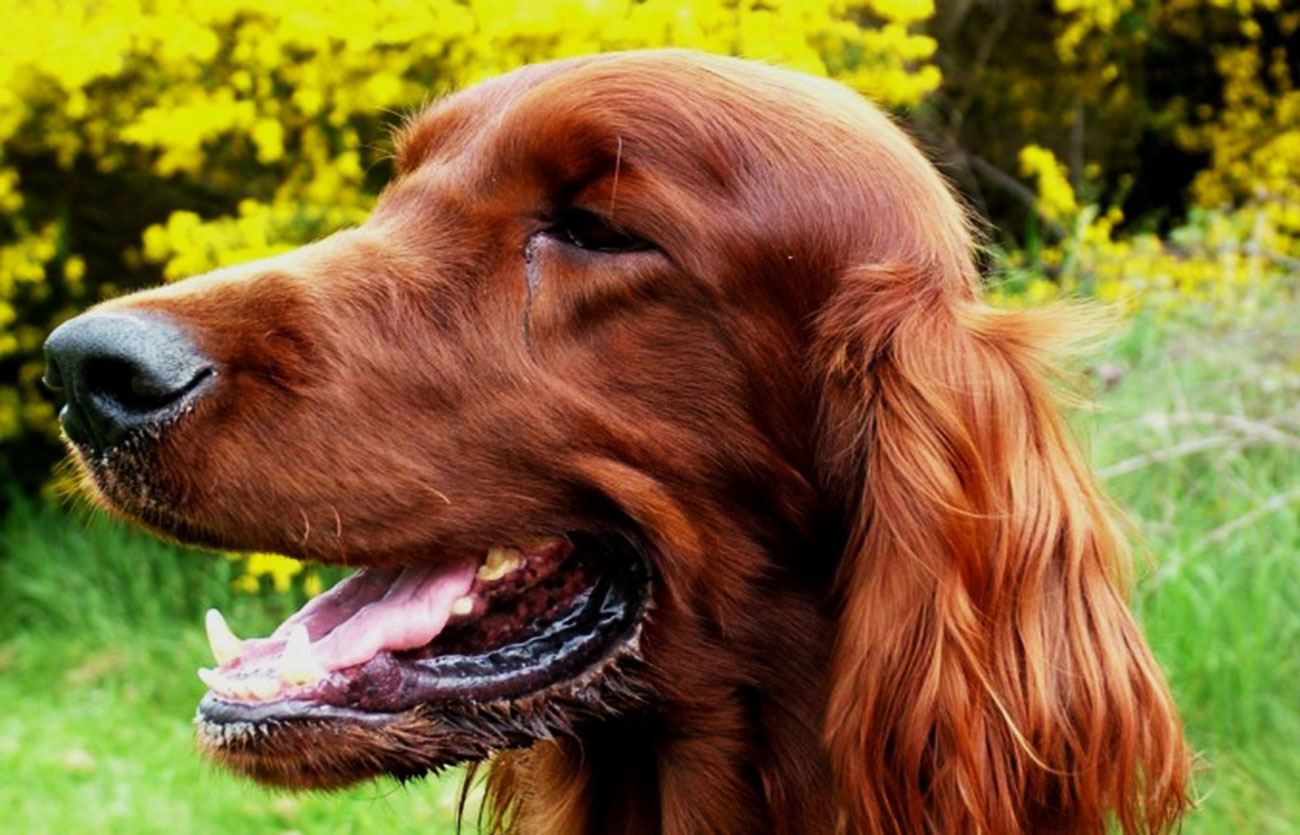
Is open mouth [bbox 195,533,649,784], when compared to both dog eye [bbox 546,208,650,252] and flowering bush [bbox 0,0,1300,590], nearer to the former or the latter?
dog eye [bbox 546,208,650,252]

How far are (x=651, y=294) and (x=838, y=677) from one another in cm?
62

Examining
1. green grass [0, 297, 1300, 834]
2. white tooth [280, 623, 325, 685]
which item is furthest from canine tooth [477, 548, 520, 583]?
green grass [0, 297, 1300, 834]

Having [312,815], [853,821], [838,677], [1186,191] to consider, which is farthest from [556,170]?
[1186,191]

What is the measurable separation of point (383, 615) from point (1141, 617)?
101 inches

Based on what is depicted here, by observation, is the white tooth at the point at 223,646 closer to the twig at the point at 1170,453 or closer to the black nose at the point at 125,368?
the black nose at the point at 125,368

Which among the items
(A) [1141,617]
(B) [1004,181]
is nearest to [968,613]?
(A) [1141,617]

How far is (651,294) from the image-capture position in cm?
230

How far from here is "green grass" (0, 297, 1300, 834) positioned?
4059mm

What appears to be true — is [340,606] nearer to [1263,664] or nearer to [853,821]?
[853,821]

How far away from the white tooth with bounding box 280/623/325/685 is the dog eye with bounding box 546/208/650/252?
2.30 feet

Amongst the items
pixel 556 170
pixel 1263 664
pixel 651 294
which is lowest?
pixel 1263 664

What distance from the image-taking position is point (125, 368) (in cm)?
209

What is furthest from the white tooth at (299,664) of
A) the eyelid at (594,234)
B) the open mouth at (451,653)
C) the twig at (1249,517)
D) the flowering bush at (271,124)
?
the twig at (1249,517)

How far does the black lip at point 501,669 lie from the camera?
2209 millimetres
